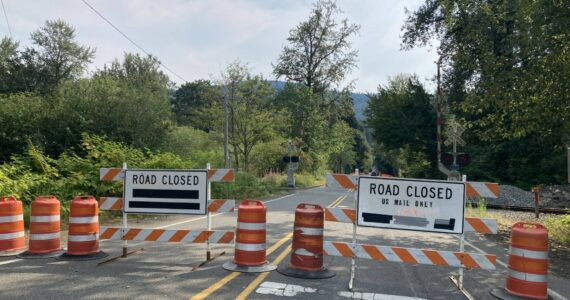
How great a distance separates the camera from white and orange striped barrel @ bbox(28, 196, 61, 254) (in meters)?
8.21

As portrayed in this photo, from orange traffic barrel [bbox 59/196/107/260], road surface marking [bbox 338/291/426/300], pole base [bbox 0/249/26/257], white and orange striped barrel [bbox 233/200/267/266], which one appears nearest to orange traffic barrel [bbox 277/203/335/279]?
white and orange striped barrel [bbox 233/200/267/266]

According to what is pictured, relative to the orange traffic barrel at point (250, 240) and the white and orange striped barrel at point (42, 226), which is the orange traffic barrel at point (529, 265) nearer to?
the orange traffic barrel at point (250, 240)

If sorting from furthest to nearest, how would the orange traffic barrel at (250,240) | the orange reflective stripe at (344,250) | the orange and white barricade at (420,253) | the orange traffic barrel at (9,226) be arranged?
1. the orange traffic barrel at (9,226)
2. the orange traffic barrel at (250,240)
3. the orange reflective stripe at (344,250)
4. the orange and white barricade at (420,253)

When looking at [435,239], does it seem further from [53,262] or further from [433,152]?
[433,152]

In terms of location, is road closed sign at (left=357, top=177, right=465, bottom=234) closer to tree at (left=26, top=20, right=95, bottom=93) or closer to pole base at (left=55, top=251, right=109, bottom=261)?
pole base at (left=55, top=251, right=109, bottom=261)

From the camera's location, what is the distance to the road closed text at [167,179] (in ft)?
26.7

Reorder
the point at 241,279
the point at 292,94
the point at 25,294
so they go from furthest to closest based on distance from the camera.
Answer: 1. the point at 292,94
2. the point at 241,279
3. the point at 25,294

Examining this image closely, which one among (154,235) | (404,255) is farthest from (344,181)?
(154,235)

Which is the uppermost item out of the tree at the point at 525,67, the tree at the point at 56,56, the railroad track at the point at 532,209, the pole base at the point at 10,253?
the tree at the point at 56,56

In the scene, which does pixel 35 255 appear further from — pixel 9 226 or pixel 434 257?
pixel 434 257

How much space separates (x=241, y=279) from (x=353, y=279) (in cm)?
170

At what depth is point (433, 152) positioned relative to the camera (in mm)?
40812

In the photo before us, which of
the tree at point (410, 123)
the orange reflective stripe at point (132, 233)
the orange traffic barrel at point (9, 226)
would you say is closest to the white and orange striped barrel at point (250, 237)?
the orange reflective stripe at point (132, 233)

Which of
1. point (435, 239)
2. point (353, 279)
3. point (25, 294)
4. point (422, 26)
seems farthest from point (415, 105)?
point (25, 294)
